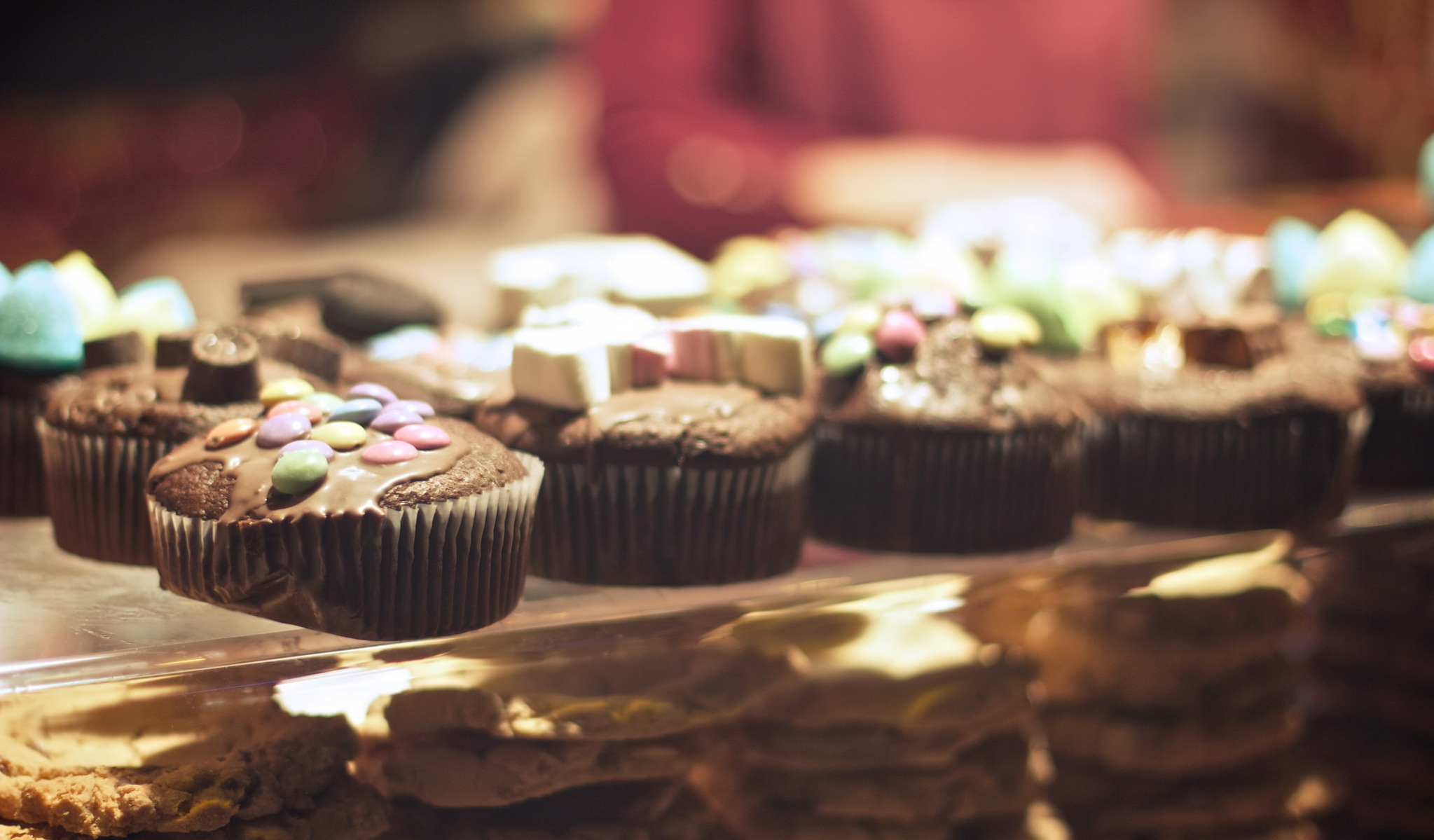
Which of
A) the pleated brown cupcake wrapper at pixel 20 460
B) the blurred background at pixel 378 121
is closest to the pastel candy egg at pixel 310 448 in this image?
the pleated brown cupcake wrapper at pixel 20 460

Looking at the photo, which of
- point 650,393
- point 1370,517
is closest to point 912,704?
point 650,393

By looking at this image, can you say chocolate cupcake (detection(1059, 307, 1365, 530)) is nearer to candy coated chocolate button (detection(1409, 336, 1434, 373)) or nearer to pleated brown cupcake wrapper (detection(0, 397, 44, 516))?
candy coated chocolate button (detection(1409, 336, 1434, 373))

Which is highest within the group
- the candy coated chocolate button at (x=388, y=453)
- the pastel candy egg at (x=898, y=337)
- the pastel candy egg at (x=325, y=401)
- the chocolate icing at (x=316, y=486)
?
the pastel candy egg at (x=898, y=337)

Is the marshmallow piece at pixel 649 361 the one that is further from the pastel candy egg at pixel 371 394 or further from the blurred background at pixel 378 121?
the blurred background at pixel 378 121

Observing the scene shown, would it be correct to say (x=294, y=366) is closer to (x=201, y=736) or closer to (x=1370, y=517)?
(x=201, y=736)

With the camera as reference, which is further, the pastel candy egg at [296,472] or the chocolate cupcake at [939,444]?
the chocolate cupcake at [939,444]

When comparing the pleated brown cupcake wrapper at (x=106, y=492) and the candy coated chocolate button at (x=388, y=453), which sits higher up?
the candy coated chocolate button at (x=388, y=453)

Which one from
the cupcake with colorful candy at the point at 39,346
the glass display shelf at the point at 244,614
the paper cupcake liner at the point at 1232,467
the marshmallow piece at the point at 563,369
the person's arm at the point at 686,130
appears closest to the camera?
the glass display shelf at the point at 244,614
